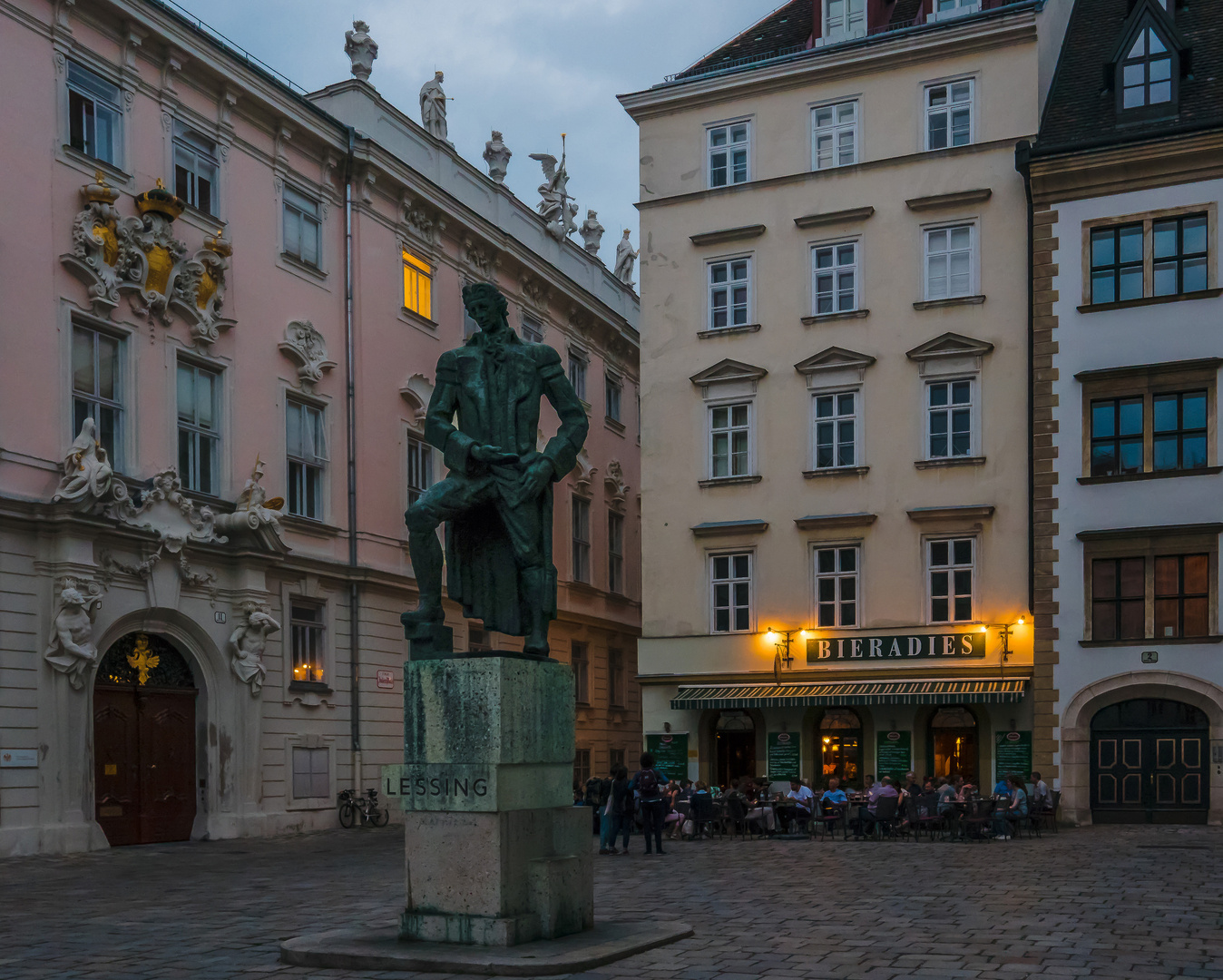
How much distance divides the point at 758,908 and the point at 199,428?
15.7m

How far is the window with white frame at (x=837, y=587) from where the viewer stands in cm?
3116

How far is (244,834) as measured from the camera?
2530 cm

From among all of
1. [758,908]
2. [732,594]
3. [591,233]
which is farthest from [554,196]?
[758,908]

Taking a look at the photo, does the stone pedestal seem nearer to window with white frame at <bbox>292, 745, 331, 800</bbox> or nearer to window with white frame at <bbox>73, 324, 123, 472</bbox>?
window with white frame at <bbox>73, 324, 123, 472</bbox>

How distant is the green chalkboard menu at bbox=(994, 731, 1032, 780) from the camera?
28922mm

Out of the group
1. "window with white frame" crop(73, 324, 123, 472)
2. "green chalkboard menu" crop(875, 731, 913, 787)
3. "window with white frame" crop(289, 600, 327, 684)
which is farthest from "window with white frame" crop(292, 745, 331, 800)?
"green chalkboard menu" crop(875, 731, 913, 787)

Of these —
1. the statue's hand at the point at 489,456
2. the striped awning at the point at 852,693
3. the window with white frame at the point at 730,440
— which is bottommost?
the striped awning at the point at 852,693

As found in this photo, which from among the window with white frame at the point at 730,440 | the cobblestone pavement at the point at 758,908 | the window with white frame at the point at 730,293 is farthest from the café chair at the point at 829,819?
the window with white frame at the point at 730,293

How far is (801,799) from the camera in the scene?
2611 centimetres

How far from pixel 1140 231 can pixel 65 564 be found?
791 inches

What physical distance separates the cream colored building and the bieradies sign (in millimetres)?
52

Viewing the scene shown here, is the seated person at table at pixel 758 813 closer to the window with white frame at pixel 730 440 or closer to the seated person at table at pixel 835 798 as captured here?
the seated person at table at pixel 835 798

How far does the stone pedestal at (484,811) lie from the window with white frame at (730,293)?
2359cm

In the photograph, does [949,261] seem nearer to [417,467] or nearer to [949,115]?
[949,115]
